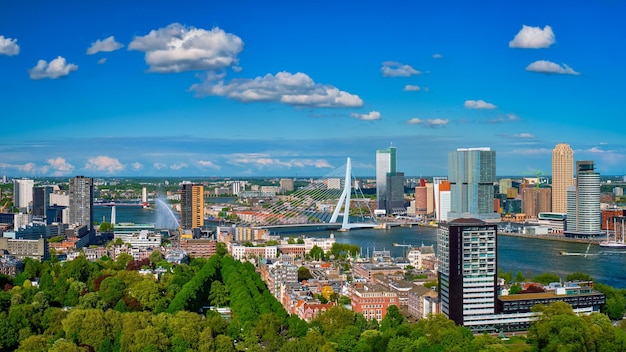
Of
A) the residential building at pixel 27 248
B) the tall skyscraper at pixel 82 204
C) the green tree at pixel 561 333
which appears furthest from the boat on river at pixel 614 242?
the tall skyscraper at pixel 82 204

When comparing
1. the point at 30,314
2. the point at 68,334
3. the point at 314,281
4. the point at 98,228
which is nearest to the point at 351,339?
→ the point at 68,334

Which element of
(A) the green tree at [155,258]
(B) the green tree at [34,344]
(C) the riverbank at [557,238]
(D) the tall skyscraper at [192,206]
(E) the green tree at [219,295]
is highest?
(D) the tall skyscraper at [192,206]

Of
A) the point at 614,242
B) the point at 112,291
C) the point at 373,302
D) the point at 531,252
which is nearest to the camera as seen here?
the point at 373,302

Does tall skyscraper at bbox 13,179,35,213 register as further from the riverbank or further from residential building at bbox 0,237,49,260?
the riverbank

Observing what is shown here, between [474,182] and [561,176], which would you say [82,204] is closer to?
[474,182]

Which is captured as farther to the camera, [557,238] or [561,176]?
[561,176]

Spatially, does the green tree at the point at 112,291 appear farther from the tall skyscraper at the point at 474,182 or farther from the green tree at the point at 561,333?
the tall skyscraper at the point at 474,182

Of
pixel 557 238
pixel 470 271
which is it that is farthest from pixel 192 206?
pixel 470 271

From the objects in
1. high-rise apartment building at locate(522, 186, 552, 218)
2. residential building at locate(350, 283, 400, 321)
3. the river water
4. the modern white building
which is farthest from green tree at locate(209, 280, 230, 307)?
high-rise apartment building at locate(522, 186, 552, 218)
